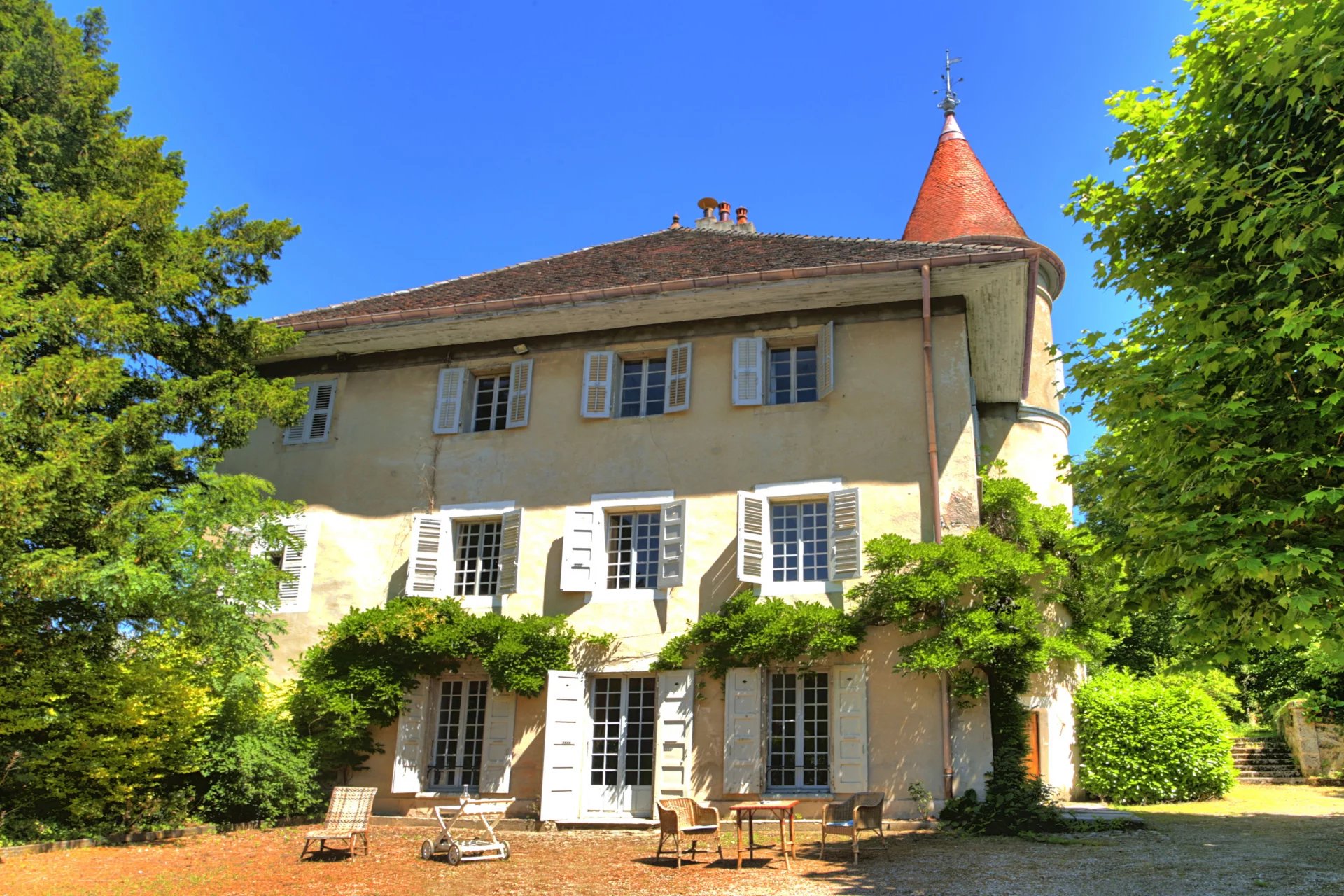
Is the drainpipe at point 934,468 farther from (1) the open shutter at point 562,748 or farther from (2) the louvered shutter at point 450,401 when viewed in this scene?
(2) the louvered shutter at point 450,401

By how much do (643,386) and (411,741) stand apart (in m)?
6.17

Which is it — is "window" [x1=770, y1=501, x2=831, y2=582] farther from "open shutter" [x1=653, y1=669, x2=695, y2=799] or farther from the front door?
the front door

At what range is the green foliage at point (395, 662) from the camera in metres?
13.6

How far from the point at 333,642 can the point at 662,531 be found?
5123mm

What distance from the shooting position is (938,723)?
12.3m

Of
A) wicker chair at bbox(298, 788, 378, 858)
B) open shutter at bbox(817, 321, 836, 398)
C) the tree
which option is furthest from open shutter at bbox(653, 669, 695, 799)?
the tree

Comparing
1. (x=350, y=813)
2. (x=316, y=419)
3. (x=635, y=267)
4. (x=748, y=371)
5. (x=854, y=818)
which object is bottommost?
(x=350, y=813)

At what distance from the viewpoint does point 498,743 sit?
13.7 m

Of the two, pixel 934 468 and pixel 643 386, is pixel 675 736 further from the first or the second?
pixel 643 386

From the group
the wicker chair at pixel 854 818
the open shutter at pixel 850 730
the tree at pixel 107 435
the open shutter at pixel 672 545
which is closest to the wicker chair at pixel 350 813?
the tree at pixel 107 435

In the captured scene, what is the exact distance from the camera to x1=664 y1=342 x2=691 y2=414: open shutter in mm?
14781

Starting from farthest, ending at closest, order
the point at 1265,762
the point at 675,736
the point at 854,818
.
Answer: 1. the point at 1265,762
2. the point at 675,736
3. the point at 854,818

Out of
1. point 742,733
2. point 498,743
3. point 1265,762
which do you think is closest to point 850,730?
point 742,733

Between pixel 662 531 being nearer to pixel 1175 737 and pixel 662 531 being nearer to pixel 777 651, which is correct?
pixel 777 651
